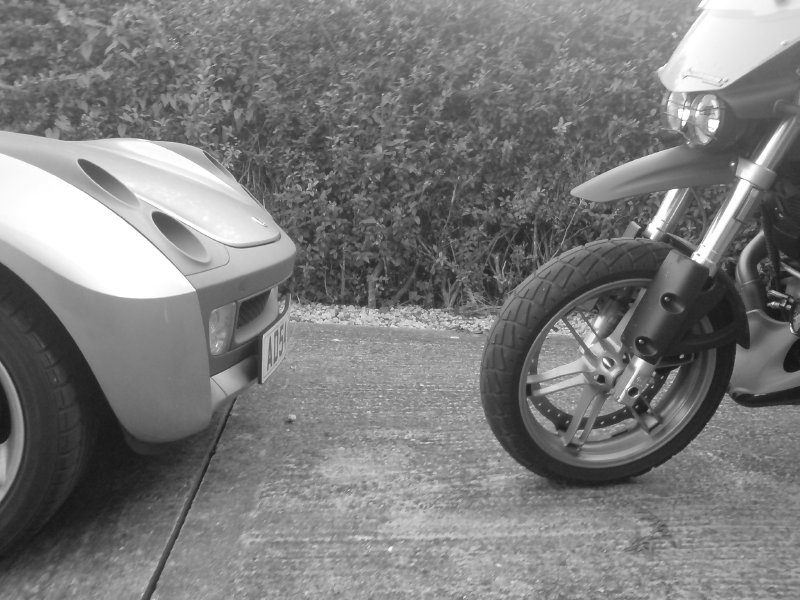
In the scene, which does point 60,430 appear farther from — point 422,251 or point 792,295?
point 422,251

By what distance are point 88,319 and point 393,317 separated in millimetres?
2597

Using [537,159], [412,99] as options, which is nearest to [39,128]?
[412,99]

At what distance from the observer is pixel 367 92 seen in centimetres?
371

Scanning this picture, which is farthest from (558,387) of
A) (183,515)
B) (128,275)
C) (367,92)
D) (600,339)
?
(367,92)

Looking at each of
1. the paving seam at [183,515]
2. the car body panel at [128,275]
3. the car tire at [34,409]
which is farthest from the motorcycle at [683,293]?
the car tire at [34,409]

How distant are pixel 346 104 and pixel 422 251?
0.94m

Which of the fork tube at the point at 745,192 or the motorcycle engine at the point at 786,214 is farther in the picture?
the motorcycle engine at the point at 786,214

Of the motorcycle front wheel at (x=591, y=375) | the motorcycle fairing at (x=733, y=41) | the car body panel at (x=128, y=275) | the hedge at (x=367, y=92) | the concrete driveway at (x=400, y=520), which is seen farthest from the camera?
the hedge at (x=367, y=92)

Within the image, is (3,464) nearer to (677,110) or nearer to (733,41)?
(677,110)

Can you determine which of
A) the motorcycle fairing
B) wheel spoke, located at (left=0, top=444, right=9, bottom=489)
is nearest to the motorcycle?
the motorcycle fairing

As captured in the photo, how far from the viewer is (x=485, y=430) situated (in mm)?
2408

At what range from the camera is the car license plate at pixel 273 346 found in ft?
6.14

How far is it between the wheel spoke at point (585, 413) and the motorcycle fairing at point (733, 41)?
859mm

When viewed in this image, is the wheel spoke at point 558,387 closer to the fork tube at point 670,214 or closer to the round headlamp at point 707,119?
the fork tube at point 670,214
